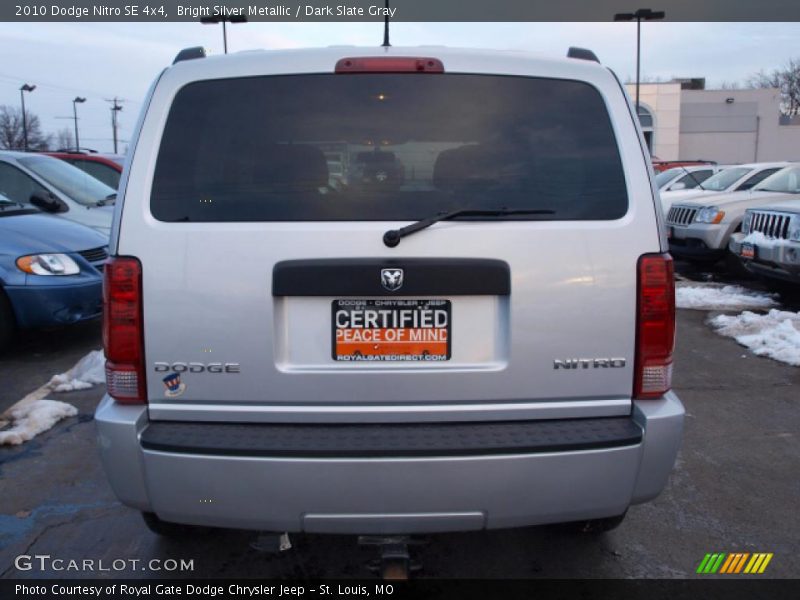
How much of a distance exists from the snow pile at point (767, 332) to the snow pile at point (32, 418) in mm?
5891

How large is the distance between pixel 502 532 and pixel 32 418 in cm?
321

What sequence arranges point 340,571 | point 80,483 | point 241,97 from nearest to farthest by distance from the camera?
1. point 241,97
2. point 340,571
3. point 80,483

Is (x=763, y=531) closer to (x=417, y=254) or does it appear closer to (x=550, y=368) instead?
(x=550, y=368)

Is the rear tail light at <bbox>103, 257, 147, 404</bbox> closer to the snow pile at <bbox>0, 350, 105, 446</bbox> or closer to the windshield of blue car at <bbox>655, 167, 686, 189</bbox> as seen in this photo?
the snow pile at <bbox>0, 350, 105, 446</bbox>

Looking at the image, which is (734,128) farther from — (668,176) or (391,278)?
(391,278)

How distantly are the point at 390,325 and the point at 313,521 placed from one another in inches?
27.5

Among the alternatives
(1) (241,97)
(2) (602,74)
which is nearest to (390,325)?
(1) (241,97)

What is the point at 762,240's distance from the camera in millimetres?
8211

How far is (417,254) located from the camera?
7.45ft

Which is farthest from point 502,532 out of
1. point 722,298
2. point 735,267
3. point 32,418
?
point 735,267

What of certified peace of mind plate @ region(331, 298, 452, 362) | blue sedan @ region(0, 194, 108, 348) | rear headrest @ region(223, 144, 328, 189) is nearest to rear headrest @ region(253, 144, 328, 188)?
rear headrest @ region(223, 144, 328, 189)

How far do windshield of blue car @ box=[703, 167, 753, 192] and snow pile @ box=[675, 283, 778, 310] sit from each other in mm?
3926

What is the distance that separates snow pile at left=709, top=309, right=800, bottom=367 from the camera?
6.21 metres

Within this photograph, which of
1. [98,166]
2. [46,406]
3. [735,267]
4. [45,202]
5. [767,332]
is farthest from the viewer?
[98,166]
